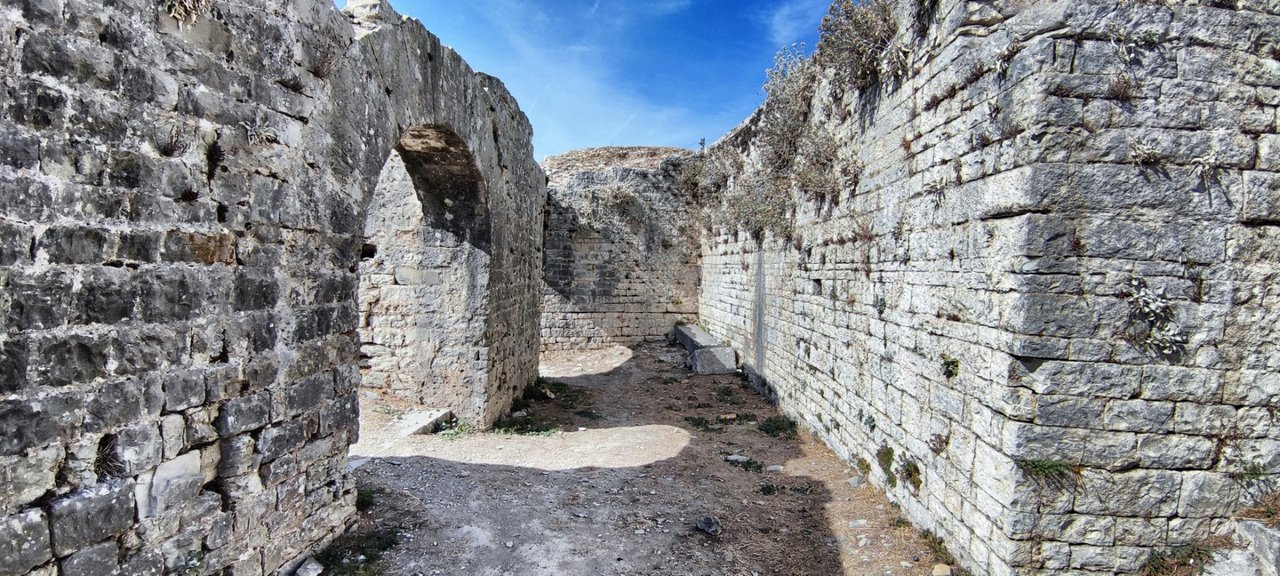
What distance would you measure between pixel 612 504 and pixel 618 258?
32.8ft

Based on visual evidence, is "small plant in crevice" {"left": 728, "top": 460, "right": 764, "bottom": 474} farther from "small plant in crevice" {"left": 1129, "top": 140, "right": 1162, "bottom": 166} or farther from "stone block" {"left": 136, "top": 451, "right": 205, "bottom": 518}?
"stone block" {"left": 136, "top": 451, "right": 205, "bottom": 518}

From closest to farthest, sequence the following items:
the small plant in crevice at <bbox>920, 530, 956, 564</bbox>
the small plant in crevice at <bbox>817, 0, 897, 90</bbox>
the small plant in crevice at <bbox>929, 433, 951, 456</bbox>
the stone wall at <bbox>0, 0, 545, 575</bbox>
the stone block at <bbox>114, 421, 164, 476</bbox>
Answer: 1. the stone wall at <bbox>0, 0, 545, 575</bbox>
2. the stone block at <bbox>114, 421, 164, 476</bbox>
3. the small plant in crevice at <bbox>920, 530, 956, 564</bbox>
4. the small plant in crevice at <bbox>929, 433, 951, 456</bbox>
5. the small plant in crevice at <bbox>817, 0, 897, 90</bbox>

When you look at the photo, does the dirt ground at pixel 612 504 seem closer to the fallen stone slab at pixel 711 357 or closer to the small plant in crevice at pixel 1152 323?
the small plant in crevice at pixel 1152 323

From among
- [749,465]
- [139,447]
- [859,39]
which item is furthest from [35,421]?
[859,39]

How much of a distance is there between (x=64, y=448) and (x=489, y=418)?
5.06 metres

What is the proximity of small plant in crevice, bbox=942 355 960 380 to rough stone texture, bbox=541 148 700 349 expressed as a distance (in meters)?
10.9

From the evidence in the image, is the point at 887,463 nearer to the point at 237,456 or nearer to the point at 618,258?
the point at 237,456

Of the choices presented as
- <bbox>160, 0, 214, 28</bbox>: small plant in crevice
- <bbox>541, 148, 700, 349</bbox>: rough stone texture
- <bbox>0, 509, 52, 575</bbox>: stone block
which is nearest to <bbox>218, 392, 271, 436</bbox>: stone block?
<bbox>0, 509, 52, 575</bbox>: stone block

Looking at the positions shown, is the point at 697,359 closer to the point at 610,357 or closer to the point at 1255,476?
the point at 610,357

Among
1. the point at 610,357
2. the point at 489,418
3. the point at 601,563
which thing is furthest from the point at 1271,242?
the point at 610,357

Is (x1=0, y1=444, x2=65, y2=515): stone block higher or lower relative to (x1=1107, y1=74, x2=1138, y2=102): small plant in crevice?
lower

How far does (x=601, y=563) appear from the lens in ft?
13.8

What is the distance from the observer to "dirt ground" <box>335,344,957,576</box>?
4.21 m

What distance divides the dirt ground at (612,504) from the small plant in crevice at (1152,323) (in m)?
2.01
